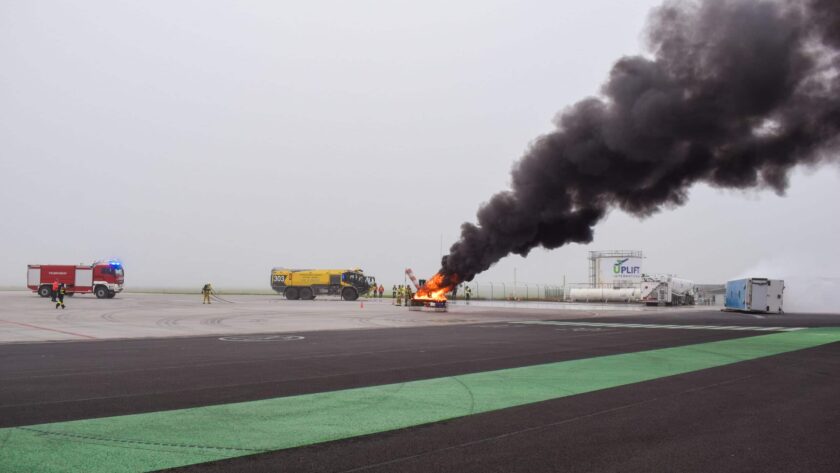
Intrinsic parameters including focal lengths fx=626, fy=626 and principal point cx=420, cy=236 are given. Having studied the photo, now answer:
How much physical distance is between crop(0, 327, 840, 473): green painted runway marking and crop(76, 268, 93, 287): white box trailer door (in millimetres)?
50541

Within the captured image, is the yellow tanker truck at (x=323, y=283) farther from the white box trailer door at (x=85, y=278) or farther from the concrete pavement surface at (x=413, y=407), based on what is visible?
the concrete pavement surface at (x=413, y=407)

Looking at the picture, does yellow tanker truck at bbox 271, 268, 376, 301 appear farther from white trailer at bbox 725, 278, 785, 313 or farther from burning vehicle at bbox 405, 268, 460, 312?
white trailer at bbox 725, 278, 785, 313

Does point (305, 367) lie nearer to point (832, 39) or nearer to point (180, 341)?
point (180, 341)

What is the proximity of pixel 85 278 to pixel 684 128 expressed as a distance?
48.1 m

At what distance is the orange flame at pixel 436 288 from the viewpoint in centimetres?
3991

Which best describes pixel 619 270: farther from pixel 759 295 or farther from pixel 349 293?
pixel 349 293

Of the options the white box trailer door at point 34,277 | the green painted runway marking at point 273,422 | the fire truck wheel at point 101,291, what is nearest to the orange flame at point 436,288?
the green painted runway marking at point 273,422

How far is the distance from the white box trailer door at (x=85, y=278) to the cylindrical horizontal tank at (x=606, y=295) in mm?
46360

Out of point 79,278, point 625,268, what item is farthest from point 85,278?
point 625,268

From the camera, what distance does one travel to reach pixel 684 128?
29.8 meters

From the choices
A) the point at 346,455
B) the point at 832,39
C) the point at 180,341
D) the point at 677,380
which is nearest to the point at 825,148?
the point at 832,39

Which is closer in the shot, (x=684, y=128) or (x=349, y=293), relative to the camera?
(x=684, y=128)

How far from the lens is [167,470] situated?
564cm

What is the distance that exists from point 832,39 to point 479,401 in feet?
82.3
